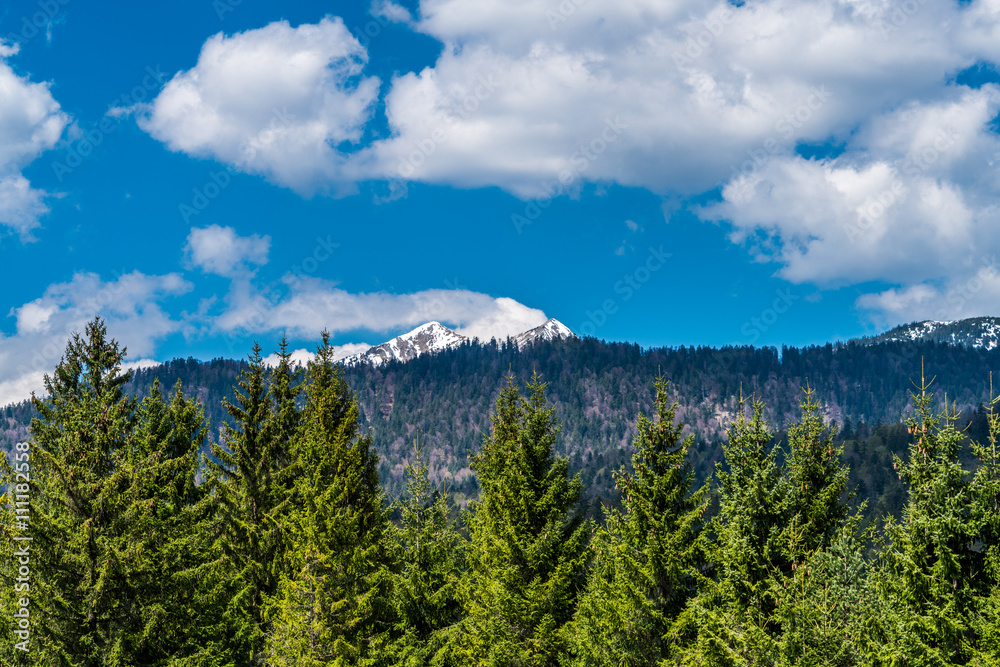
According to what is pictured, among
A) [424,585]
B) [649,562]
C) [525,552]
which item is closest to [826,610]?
[649,562]

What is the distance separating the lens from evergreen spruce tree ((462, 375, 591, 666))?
960 inches

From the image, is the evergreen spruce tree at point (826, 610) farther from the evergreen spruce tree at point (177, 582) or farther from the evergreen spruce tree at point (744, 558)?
the evergreen spruce tree at point (177, 582)

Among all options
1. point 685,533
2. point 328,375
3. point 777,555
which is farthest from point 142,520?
point 777,555

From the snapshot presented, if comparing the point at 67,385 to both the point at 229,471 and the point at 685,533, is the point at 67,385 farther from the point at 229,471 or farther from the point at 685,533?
the point at 685,533

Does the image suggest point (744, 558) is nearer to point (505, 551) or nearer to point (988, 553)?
point (988, 553)

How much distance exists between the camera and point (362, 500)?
26.3 m

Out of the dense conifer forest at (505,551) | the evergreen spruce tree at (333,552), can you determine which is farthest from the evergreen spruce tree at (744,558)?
the evergreen spruce tree at (333,552)

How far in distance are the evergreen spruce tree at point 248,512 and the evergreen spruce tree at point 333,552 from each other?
1071 millimetres

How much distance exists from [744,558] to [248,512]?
18.2 m

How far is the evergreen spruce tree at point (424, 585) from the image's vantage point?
26.6 metres

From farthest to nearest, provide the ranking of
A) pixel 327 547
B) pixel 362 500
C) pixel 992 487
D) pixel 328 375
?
pixel 328 375, pixel 362 500, pixel 327 547, pixel 992 487

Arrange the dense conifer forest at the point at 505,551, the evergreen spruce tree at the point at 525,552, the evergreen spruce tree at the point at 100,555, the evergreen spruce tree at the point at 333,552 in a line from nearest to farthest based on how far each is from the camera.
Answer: the dense conifer forest at the point at 505,551 → the evergreen spruce tree at the point at 100,555 → the evergreen spruce tree at the point at 333,552 → the evergreen spruce tree at the point at 525,552

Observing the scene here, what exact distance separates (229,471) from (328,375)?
18.5 feet

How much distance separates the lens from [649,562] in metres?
22.5
